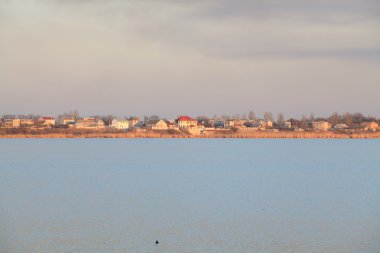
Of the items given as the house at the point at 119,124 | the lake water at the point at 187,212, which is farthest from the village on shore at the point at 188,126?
the lake water at the point at 187,212

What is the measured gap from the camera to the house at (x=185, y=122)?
14605cm

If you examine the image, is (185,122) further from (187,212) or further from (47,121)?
(187,212)

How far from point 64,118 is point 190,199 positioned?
6135 inches

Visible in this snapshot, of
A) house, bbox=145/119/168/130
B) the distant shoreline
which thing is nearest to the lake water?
the distant shoreline

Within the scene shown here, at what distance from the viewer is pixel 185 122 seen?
14950cm

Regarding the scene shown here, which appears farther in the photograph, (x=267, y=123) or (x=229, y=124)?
(x=267, y=123)

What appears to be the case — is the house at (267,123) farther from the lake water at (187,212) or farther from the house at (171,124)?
the lake water at (187,212)

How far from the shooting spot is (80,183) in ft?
109

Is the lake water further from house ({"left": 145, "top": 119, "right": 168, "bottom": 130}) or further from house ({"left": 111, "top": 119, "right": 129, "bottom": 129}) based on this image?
house ({"left": 111, "top": 119, "right": 129, "bottom": 129})

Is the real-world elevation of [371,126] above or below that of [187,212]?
above

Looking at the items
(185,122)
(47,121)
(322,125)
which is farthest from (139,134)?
(322,125)

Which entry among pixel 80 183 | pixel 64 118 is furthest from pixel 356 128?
pixel 80 183

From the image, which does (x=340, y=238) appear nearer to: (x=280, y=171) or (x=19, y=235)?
(x=19, y=235)

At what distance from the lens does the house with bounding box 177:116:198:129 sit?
146 m
